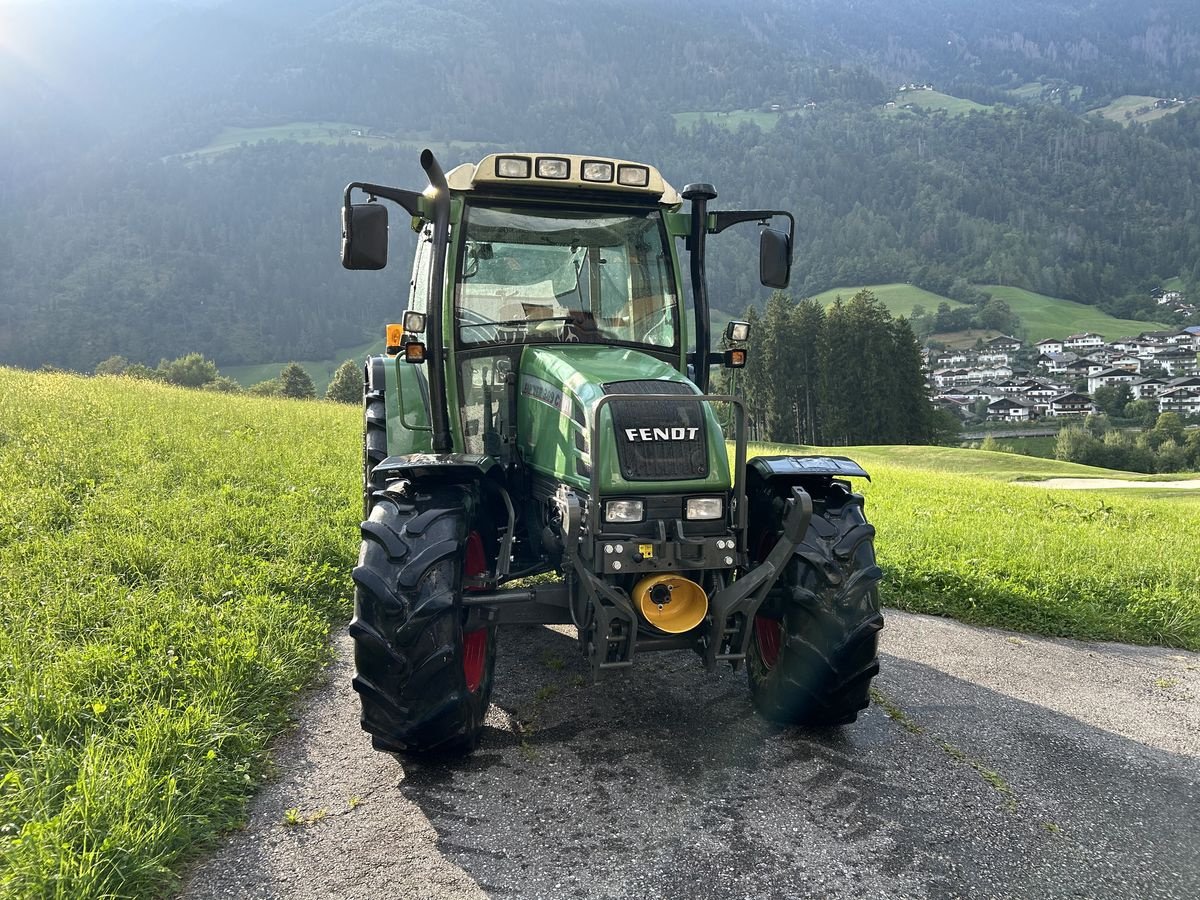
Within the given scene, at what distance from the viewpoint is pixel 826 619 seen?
406 centimetres

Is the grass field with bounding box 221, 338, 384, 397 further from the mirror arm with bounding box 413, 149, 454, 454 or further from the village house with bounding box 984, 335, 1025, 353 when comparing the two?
the mirror arm with bounding box 413, 149, 454, 454

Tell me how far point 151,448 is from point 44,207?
16455 cm

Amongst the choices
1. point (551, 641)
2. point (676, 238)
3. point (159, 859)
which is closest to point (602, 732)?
point (551, 641)

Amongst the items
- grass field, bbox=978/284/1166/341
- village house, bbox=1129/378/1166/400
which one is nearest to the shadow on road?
village house, bbox=1129/378/1166/400

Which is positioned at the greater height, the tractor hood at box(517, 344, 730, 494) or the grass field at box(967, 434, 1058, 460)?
the tractor hood at box(517, 344, 730, 494)

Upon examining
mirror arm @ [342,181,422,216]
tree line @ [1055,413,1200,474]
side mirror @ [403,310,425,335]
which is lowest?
tree line @ [1055,413,1200,474]

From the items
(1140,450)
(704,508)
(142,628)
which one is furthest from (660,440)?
(1140,450)

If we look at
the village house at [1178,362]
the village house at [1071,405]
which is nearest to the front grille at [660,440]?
the village house at [1071,405]

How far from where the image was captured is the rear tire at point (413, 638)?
3656 millimetres

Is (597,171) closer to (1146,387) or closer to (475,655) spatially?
(475,655)

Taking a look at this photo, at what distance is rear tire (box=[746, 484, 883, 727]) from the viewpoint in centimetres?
406

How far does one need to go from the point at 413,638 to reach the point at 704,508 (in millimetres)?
1369

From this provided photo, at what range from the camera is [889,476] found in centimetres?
1795

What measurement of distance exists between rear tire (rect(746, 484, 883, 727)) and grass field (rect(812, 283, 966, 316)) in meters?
125
